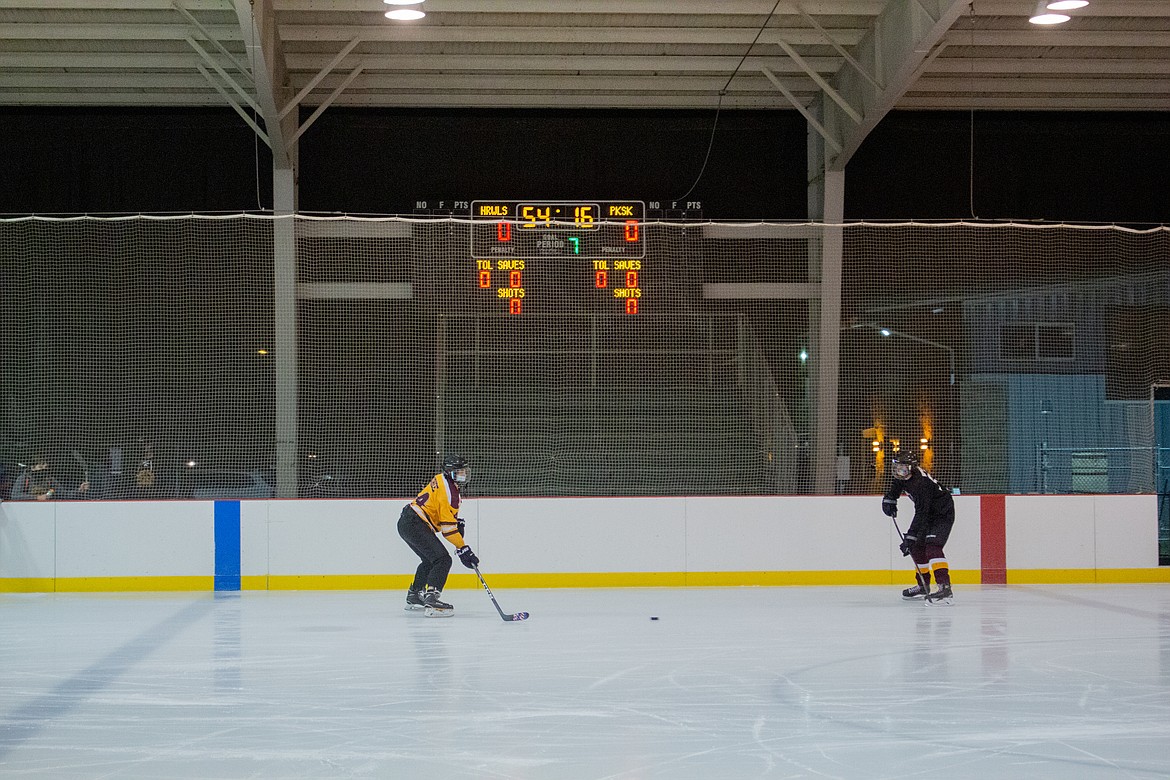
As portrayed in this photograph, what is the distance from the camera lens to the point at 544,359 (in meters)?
12.5

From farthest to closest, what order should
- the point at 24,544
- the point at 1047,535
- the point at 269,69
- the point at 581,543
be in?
1. the point at 269,69
2. the point at 1047,535
3. the point at 581,543
4. the point at 24,544

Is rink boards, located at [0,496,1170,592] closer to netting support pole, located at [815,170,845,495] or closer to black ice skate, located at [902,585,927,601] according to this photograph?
netting support pole, located at [815,170,845,495]

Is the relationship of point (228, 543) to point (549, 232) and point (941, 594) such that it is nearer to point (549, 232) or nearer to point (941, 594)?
point (549, 232)

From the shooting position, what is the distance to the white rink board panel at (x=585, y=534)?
10219 mm

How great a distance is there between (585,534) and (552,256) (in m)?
3.29

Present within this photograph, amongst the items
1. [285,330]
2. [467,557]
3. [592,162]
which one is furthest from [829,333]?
[467,557]

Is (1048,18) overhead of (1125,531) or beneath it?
overhead

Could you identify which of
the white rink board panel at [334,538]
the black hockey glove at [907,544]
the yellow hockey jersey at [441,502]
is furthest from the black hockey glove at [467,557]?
the black hockey glove at [907,544]

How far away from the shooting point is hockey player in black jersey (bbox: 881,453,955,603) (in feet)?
29.8

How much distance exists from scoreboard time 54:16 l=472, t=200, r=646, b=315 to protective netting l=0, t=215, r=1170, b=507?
2 cm

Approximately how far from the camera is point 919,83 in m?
13.6

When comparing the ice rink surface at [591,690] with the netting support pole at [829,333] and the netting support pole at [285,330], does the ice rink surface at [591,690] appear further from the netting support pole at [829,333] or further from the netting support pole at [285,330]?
the netting support pole at [285,330]

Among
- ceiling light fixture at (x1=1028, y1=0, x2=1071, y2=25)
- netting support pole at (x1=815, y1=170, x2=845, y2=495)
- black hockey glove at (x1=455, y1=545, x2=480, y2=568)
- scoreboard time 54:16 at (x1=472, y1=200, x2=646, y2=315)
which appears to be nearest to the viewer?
black hockey glove at (x1=455, y1=545, x2=480, y2=568)

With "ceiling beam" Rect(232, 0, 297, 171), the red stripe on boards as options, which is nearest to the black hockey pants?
"ceiling beam" Rect(232, 0, 297, 171)
